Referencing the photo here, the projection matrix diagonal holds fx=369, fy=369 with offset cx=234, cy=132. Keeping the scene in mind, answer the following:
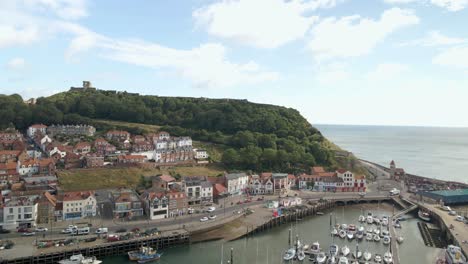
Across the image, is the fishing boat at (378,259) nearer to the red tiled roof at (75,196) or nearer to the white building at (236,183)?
the white building at (236,183)

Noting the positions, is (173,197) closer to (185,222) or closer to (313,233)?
(185,222)

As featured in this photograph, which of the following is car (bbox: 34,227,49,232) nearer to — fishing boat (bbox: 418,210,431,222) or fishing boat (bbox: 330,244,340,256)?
fishing boat (bbox: 330,244,340,256)

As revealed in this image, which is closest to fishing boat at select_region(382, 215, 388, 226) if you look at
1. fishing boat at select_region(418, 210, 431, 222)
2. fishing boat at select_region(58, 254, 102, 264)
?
fishing boat at select_region(418, 210, 431, 222)

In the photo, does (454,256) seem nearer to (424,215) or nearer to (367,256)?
(367,256)

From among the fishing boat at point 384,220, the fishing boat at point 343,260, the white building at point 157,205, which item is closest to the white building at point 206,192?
the white building at point 157,205

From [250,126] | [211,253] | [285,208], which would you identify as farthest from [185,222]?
[250,126]

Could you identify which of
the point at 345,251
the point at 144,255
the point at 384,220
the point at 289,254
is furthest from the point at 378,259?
the point at 144,255
